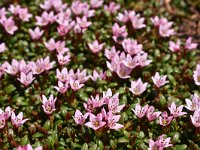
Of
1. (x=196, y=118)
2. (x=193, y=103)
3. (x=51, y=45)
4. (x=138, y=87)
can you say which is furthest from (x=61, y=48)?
(x=196, y=118)

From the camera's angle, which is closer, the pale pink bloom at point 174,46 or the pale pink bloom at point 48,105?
the pale pink bloom at point 48,105

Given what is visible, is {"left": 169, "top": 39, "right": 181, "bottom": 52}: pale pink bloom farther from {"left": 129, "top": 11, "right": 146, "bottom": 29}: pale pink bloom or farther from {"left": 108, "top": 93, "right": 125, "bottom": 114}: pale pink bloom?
{"left": 108, "top": 93, "right": 125, "bottom": 114}: pale pink bloom

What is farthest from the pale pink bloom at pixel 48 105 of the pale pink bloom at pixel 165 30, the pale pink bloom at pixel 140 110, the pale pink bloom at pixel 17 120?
the pale pink bloom at pixel 165 30

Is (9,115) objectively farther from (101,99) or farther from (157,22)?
(157,22)

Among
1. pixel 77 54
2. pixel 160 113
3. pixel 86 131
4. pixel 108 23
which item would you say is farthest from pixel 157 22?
pixel 86 131

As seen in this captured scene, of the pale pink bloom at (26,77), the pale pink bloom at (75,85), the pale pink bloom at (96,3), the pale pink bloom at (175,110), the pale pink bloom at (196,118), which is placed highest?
the pale pink bloom at (96,3)

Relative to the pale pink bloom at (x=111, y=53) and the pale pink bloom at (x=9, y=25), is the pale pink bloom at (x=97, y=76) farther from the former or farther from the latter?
the pale pink bloom at (x=9, y=25)
